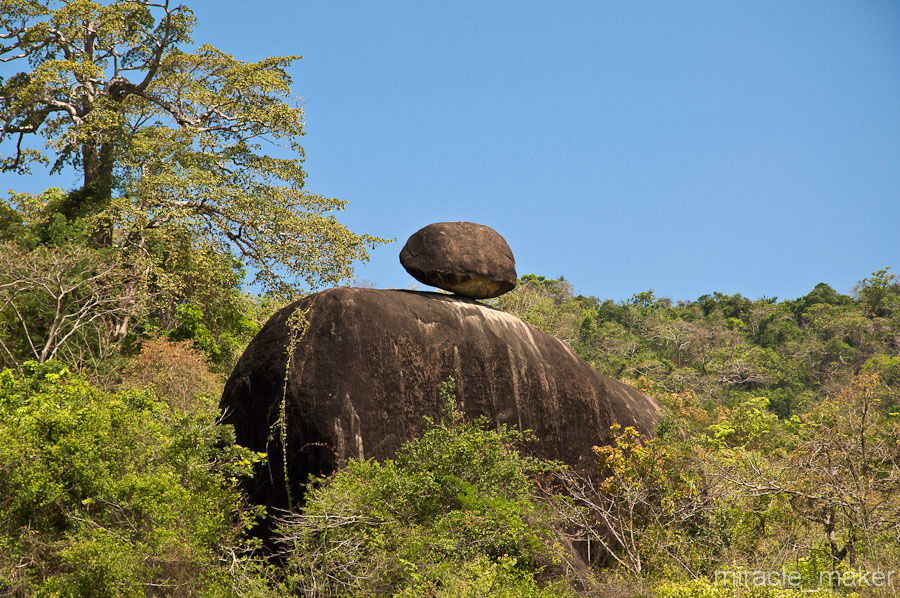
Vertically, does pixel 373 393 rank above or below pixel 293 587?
above

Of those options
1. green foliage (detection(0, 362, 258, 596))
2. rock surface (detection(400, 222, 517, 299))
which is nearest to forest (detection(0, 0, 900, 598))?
green foliage (detection(0, 362, 258, 596))

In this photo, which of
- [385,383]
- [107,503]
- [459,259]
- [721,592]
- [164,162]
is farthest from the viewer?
[164,162]

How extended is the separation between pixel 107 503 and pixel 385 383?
3.53 meters

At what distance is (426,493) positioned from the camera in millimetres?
9109

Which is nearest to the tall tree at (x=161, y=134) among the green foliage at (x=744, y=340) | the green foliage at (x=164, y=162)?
the green foliage at (x=164, y=162)

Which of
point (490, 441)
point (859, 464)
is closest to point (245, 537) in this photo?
point (490, 441)

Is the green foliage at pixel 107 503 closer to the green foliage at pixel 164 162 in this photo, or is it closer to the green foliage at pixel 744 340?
the green foliage at pixel 164 162

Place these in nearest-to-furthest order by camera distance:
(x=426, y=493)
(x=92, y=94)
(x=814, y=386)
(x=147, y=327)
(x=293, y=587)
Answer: (x=293, y=587) < (x=426, y=493) < (x=147, y=327) < (x=92, y=94) < (x=814, y=386)

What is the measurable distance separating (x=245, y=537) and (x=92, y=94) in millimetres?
16624

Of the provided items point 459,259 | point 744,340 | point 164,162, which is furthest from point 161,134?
point 744,340

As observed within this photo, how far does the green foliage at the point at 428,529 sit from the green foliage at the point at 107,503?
101 cm

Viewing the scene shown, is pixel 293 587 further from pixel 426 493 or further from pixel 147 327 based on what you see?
pixel 147 327

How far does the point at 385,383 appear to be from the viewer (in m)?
10.1

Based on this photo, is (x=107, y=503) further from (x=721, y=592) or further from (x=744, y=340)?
(x=744, y=340)
